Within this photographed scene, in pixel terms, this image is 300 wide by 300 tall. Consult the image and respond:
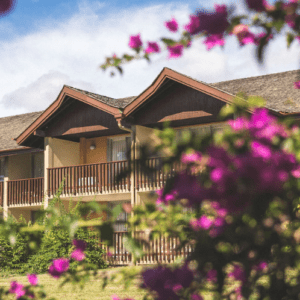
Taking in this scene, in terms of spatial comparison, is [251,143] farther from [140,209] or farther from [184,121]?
[184,121]

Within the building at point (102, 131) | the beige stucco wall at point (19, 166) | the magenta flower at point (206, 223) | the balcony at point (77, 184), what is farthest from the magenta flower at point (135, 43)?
the beige stucco wall at point (19, 166)

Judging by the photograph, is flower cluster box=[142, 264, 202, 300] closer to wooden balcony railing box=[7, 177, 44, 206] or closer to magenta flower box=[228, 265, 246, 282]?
magenta flower box=[228, 265, 246, 282]

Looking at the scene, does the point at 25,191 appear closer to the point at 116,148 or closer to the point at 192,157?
the point at 116,148

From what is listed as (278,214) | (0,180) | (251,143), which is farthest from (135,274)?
(0,180)

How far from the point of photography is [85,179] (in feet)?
70.3

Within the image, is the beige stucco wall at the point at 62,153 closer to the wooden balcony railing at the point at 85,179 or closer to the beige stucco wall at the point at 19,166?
the wooden balcony railing at the point at 85,179

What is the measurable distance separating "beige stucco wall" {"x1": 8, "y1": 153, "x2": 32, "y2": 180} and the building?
0.15 feet

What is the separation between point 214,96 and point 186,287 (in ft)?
49.0

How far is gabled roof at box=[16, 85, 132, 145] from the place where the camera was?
1964 cm

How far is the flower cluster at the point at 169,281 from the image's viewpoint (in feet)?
9.22

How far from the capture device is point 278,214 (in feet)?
8.55

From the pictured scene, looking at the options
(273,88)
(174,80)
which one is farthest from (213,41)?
(273,88)

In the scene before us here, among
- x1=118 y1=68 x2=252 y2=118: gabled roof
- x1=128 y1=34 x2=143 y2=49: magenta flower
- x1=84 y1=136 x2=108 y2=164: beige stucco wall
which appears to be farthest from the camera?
x1=84 y1=136 x2=108 y2=164: beige stucco wall

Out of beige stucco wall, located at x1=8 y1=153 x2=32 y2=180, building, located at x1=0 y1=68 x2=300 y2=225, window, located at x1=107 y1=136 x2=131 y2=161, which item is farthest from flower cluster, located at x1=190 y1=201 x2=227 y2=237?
beige stucco wall, located at x1=8 y1=153 x2=32 y2=180
